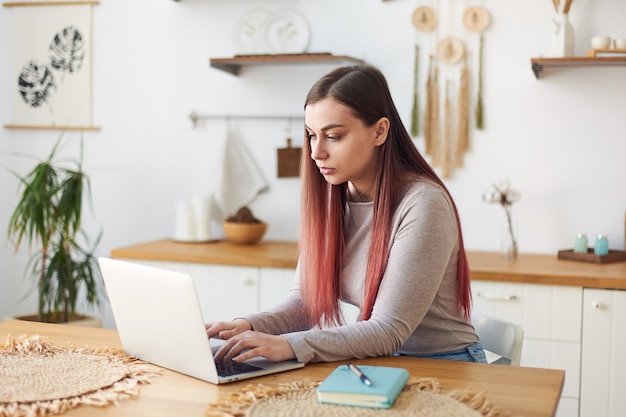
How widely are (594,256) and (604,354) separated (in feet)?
1.44

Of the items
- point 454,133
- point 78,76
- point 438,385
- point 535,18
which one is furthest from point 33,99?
point 438,385

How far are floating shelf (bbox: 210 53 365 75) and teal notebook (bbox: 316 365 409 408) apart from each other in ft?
6.83

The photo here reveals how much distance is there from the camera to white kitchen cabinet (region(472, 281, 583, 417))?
Answer: 9.29 feet

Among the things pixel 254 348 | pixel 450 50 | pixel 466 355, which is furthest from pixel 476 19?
pixel 254 348

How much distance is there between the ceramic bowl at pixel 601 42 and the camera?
307 centimetres

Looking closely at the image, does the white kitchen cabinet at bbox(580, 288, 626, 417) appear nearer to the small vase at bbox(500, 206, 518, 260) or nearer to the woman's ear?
the small vase at bbox(500, 206, 518, 260)

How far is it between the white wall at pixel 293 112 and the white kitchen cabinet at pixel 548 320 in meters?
0.54

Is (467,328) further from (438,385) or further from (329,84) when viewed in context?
(329,84)

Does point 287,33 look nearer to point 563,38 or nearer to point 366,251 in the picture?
point 563,38

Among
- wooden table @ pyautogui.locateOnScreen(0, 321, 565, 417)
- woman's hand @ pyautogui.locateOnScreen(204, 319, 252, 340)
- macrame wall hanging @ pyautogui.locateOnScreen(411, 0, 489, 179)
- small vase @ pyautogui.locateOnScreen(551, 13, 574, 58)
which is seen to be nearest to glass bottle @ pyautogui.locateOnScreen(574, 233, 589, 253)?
macrame wall hanging @ pyautogui.locateOnScreen(411, 0, 489, 179)

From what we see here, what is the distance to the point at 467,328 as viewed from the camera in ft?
6.38

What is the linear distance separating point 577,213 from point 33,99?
2578 millimetres

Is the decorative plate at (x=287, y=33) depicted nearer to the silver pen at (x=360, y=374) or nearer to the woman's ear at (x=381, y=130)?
the woman's ear at (x=381, y=130)

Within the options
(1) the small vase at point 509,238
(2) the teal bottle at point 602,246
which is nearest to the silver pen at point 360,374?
(1) the small vase at point 509,238
